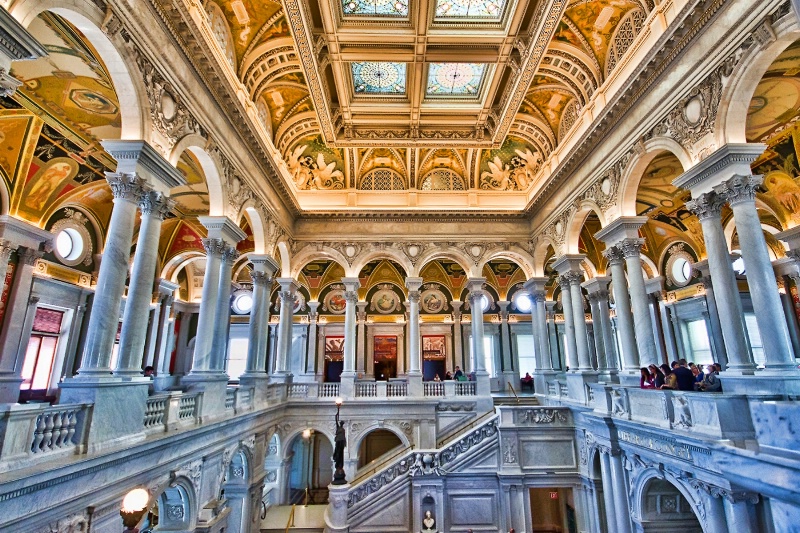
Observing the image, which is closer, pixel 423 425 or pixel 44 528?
pixel 44 528

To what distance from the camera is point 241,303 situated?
76.4ft

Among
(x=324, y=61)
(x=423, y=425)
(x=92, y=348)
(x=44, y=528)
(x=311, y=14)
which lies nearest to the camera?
(x=44, y=528)

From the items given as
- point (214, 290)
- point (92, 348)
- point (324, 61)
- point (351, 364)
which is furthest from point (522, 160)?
point (92, 348)

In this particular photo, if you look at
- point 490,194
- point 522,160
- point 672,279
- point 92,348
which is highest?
point 522,160

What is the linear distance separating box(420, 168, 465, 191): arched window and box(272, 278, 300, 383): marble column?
23.5ft

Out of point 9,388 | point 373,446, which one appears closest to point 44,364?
point 9,388

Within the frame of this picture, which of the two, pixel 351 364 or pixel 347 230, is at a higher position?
pixel 347 230

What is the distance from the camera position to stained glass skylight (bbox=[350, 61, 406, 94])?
1270cm

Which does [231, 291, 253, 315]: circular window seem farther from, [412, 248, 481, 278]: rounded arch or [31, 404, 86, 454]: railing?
[31, 404, 86, 454]: railing

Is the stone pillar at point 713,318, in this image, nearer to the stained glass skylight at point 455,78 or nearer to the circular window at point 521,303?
the circular window at point 521,303

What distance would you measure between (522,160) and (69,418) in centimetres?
1670

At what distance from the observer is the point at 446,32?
10.9 metres

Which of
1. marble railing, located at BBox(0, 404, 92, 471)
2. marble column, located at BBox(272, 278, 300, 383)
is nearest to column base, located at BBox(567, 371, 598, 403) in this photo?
marble column, located at BBox(272, 278, 300, 383)

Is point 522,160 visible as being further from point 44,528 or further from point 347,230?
point 44,528
